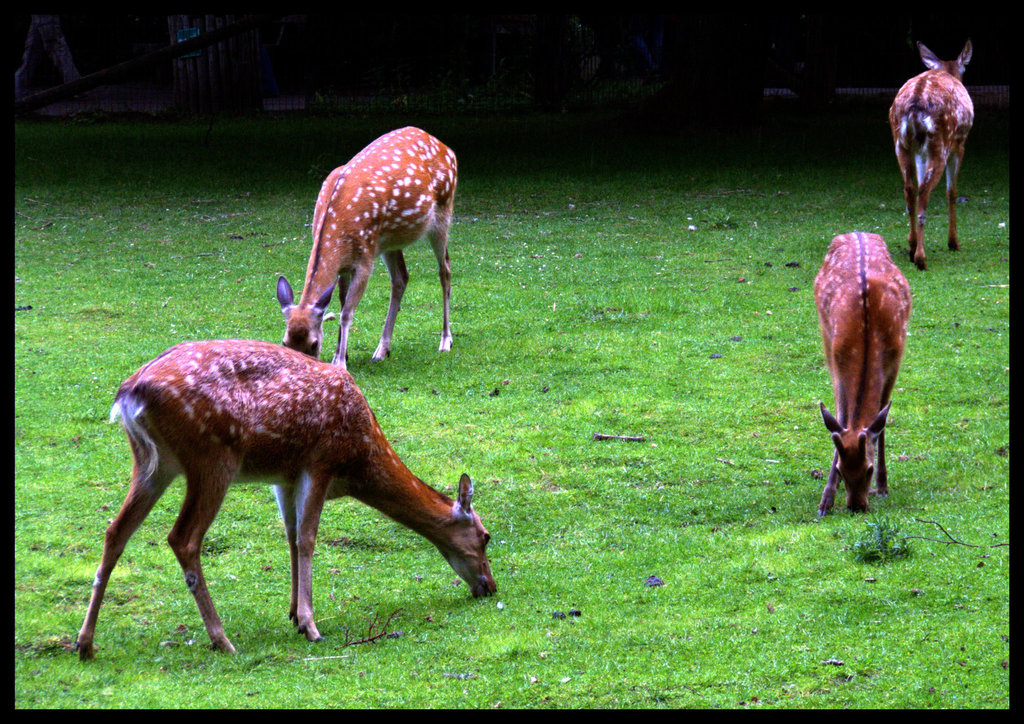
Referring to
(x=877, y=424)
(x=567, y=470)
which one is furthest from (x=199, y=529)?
(x=877, y=424)

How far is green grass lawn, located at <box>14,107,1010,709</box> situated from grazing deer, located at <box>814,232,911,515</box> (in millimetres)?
243

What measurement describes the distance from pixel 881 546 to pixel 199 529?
3.05 m

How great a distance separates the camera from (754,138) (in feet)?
61.9

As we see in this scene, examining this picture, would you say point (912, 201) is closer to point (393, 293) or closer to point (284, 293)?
point (393, 293)

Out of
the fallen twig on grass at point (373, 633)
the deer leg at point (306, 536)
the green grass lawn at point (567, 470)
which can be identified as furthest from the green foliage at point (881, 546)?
the deer leg at point (306, 536)

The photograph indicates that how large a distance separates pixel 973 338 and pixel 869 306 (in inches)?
136

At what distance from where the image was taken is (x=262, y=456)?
4.89 metres

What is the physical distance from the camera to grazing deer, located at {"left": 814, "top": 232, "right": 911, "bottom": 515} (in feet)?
19.8

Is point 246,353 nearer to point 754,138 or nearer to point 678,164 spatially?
point 678,164

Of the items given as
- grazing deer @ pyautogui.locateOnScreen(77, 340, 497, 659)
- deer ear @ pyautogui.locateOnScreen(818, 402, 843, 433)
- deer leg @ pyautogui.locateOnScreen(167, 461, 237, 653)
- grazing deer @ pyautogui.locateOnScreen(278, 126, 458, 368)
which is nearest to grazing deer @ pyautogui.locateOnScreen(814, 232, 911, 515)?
deer ear @ pyautogui.locateOnScreen(818, 402, 843, 433)

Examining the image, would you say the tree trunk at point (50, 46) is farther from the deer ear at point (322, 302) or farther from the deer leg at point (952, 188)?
the deer ear at point (322, 302)

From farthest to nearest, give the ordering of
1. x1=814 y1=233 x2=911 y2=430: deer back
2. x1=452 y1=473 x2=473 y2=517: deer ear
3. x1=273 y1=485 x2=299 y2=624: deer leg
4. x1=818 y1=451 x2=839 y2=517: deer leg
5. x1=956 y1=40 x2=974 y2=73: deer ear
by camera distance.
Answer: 1. x1=956 y1=40 x2=974 y2=73: deer ear
2. x1=814 y1=233 x2=911 y2=430: deer back
3. x1=818 y1=451 x2=839 y2=517: deer leg
4. x1=452 y1=473 x2=473 y2=517: deer ear
5. x1=273 y1=485 x2=299 y2=624: deer leg

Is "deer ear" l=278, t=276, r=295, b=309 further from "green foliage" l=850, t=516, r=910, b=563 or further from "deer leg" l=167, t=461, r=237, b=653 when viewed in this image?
"green foliage" l=850, t=516, r=910, b=563
